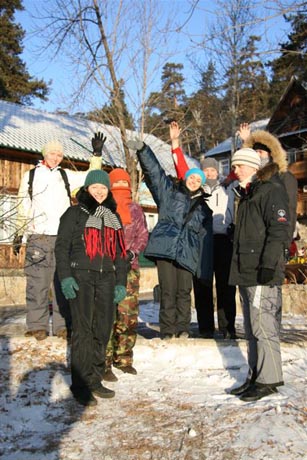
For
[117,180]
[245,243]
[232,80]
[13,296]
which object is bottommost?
[13,296]

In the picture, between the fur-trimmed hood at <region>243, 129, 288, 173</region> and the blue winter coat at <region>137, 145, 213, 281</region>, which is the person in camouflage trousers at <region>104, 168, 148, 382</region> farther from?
the fur-trimmed hood at <region>243, 129, 288, 173</region>

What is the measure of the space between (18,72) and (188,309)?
114 feet

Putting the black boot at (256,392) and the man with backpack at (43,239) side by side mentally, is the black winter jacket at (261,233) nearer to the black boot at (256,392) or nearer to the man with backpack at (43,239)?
the black boot at (256,392)

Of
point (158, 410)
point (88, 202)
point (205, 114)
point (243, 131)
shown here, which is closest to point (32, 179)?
point (88, 202)

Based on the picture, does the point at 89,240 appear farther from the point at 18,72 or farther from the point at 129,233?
the point at 18,72

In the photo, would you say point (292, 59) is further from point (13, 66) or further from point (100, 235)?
point (13, 66)

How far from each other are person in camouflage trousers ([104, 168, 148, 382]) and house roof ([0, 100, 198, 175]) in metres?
9.98

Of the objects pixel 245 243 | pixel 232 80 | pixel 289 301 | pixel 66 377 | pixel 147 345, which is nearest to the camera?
pixel 245 243

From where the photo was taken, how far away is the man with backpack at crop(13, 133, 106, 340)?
4.85m

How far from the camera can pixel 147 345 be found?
15.3ft

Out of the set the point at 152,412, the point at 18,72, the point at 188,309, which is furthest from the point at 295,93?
the point at 152,412

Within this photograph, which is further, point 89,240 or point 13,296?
point 13,296

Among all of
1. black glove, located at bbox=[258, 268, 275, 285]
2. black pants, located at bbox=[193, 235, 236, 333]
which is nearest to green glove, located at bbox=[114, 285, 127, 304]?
black glove, located at bbox=[258, 268, 275, 285]

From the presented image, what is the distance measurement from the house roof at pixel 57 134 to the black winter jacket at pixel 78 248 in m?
10.5
